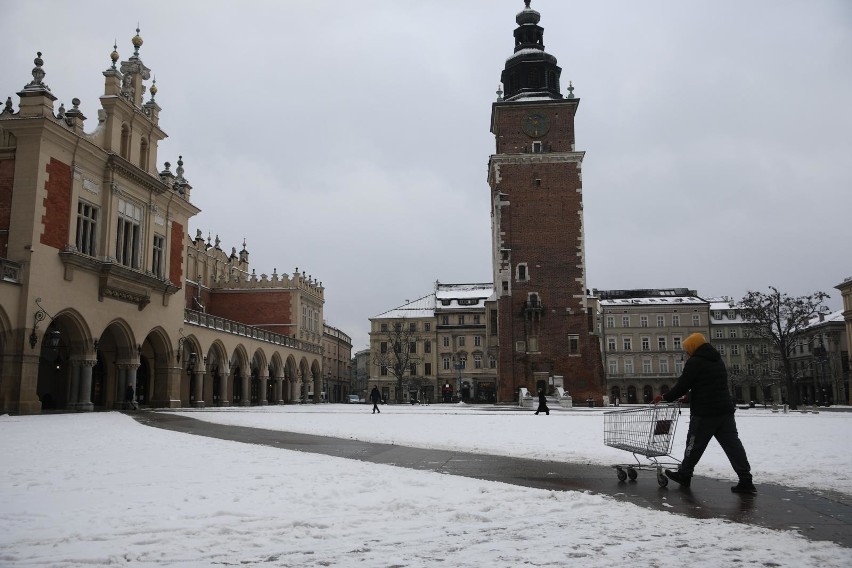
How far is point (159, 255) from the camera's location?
31.5 m

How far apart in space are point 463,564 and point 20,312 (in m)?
22.7

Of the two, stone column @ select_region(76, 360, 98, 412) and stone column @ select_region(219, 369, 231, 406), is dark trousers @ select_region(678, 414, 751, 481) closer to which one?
stone column @ select_region(76, 360, 98, 412)

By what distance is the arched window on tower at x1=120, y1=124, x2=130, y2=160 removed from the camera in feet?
94.7

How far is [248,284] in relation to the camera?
56.4 metres

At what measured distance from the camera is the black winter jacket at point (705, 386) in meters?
7.57

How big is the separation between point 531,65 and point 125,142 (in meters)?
34.6

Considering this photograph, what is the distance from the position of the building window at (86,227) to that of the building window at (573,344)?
33.7 meters

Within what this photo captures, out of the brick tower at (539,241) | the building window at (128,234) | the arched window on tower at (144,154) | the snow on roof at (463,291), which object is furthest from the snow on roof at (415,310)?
the building window at (128,234)

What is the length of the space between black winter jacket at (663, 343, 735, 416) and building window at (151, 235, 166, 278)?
27918 mm

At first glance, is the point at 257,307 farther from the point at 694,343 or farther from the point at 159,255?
the point at 694,343

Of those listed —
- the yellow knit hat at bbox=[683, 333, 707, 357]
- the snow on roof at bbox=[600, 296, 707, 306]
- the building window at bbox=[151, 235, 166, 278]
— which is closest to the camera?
the yellow knit hat at bbox=[683, 333, 707, 357]

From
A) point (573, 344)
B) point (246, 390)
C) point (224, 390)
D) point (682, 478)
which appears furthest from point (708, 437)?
point (573, 344)

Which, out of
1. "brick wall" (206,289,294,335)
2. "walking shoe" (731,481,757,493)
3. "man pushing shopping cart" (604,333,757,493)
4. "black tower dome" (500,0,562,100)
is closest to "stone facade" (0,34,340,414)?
"brick wall" (206,289,294,335)

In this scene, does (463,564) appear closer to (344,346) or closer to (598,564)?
(598,564)
